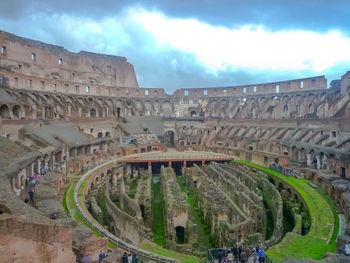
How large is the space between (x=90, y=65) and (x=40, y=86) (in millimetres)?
17472

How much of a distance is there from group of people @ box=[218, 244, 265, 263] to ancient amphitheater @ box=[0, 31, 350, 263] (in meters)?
0.26

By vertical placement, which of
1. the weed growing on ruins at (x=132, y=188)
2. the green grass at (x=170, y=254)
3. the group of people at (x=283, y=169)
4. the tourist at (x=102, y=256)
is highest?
the group of people at (x=283, y=169)

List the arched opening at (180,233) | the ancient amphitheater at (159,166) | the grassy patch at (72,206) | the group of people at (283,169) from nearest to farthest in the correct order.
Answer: the ancient amphitheater at (159,166) → the grassy patch at (72,206) → the arched opening at (180,233) → the group of people at (283,169)

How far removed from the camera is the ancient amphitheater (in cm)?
1214

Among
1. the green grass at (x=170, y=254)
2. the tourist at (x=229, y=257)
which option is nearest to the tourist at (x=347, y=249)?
the tourist at (x=229, y=257)

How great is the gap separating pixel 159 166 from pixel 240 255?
27.3 meters

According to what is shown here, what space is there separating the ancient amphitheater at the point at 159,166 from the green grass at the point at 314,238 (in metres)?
0.09

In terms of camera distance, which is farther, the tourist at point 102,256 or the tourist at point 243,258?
the tourist at point 243,258

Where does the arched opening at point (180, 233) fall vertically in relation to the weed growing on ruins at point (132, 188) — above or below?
below

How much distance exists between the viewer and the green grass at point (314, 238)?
11922mm

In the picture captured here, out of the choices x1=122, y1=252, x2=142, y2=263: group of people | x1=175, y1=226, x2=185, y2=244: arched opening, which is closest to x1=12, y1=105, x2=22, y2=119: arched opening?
Result: x1=175, y1=226, x2=185, y2=244: arched opening

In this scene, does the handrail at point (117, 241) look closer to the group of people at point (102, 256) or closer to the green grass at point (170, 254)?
the green grass at point (170, 254)

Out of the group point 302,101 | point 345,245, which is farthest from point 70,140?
point 302,101

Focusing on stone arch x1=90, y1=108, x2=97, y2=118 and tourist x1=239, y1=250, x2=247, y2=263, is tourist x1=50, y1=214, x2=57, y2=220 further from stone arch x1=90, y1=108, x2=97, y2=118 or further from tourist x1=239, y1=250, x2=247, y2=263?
stone arch x1=90, y1=108, x2=97, y2=118
